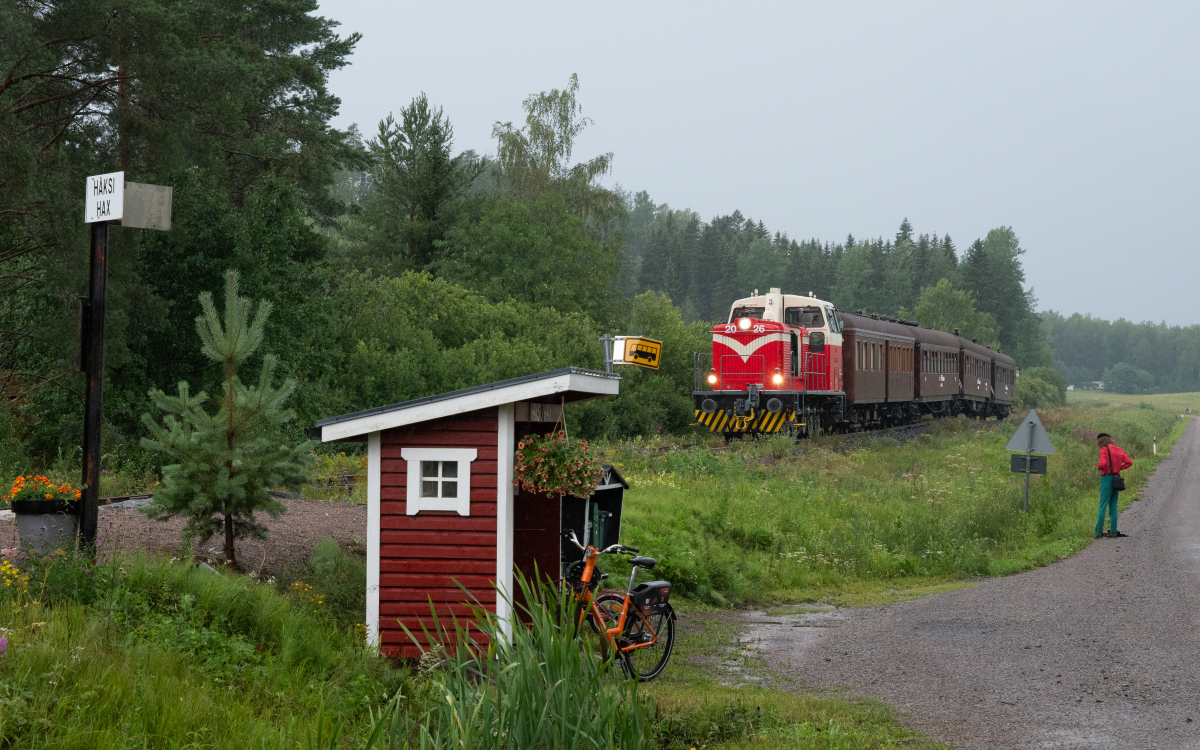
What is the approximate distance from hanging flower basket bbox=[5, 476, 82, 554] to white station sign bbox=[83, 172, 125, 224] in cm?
222

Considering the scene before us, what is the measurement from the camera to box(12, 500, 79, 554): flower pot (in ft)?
26.3

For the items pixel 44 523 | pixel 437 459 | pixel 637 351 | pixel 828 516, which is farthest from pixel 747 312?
pixel 44 523

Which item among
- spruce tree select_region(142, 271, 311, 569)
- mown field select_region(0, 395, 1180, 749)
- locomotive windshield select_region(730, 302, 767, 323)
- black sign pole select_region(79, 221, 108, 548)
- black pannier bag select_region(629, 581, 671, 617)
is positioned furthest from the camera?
locomotive windshield select_region(730, 302, 767, 323)

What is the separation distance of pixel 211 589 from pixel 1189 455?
39.7m

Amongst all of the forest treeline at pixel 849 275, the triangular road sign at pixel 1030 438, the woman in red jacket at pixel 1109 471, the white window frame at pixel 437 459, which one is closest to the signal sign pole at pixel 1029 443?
the triangular road sign at pixel 1030 438

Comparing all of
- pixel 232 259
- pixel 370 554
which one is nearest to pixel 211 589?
pixel 370 554

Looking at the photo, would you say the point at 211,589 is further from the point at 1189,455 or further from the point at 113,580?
the point at 1189,455

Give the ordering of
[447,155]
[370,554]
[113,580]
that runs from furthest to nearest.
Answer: [447,155] < [370,554] < [113,580]

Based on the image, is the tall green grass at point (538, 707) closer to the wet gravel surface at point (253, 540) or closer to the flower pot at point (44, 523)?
the flower pot at point (44, 523)

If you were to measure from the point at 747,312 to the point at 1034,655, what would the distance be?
18099mm

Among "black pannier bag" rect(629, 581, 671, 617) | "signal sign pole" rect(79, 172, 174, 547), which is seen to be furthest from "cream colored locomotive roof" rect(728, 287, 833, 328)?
"signal sign pole" rect(79, 172, 174, 547)

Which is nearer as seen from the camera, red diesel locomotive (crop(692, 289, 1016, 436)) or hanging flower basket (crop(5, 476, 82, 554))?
hanging flower basket (crop(5, 476, 82, 554))

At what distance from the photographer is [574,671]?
5.20m

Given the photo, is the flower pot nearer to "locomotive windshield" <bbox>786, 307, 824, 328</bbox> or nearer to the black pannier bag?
the black pannier bag
